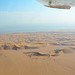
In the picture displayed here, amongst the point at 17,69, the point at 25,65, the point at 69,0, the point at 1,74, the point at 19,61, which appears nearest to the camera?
the point at 69,0

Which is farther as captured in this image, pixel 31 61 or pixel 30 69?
pixel 31 61

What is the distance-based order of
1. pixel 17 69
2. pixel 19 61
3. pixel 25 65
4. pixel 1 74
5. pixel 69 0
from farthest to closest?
1. pixel 19 61
2. pixel 25 65
3. pixel 17 69
4. pixel 1 74
5. pixel 69 0

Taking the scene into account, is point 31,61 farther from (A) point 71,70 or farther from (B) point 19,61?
(A) point 71,70

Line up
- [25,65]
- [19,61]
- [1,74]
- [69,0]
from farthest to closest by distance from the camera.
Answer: [19,61]
[25,65]
[1,74]
[69,0]

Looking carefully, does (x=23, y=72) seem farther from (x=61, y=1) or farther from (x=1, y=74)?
(x=61, y=1)

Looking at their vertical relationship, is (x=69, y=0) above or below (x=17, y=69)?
above

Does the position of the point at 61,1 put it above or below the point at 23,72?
above

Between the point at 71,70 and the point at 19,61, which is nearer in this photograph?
the point at 71,70

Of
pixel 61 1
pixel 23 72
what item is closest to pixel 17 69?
pixel 23 72

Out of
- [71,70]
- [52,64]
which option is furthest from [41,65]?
[71,70]
